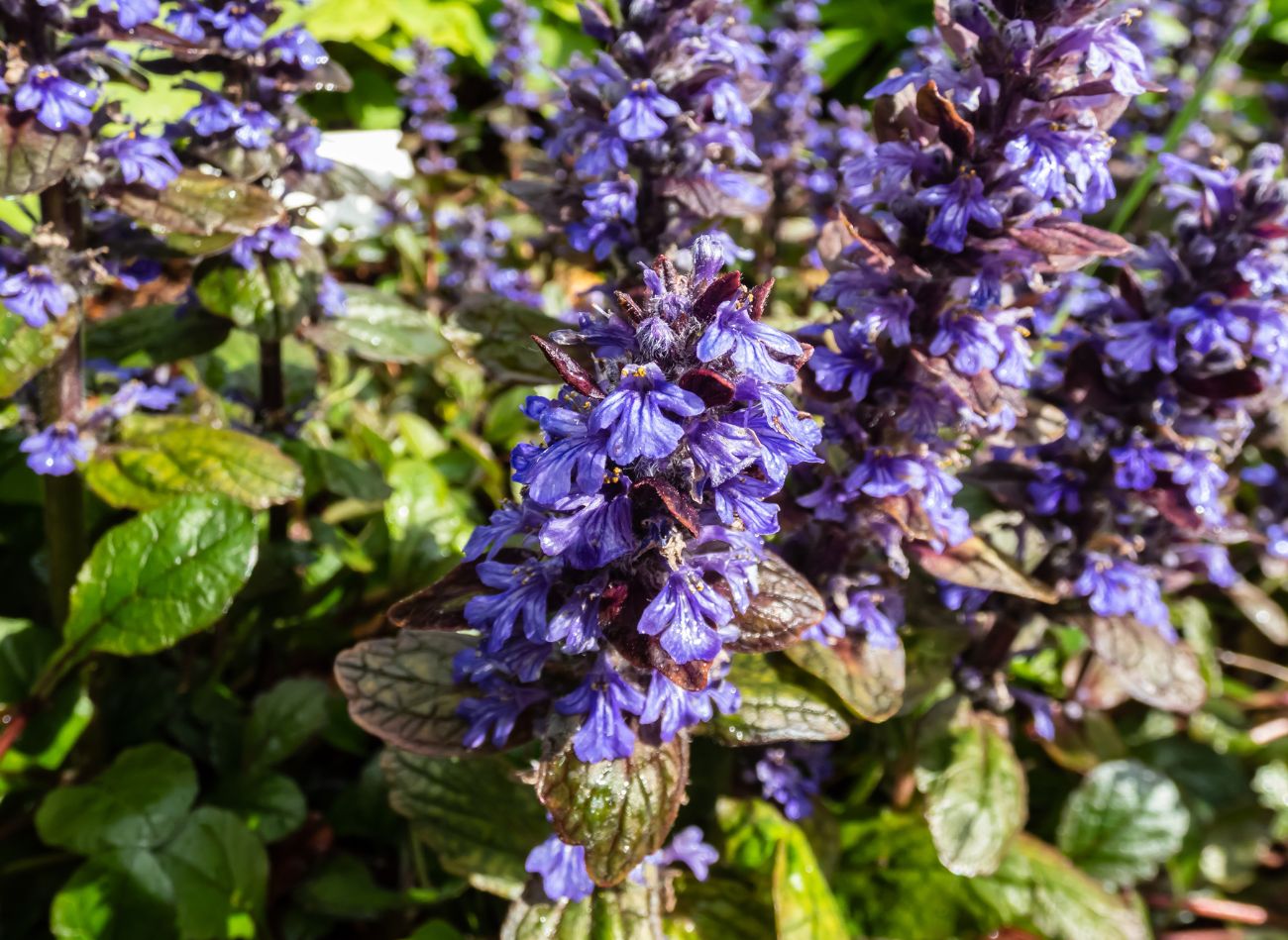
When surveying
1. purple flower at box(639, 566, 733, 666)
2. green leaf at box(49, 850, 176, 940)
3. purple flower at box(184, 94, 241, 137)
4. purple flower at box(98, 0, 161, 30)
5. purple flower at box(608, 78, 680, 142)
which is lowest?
green leaf at box(49, 850, 176, 940)

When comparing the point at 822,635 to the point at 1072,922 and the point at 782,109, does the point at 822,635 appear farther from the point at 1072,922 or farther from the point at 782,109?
the point at 782,109

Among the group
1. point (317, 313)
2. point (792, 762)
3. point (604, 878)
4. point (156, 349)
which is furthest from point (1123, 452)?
point (156, 349)

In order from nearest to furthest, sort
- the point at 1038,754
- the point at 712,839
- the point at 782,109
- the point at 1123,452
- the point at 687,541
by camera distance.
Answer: the point at 687,541
the point at 1123,452
the point at 712,839
the point at 1038,754
the point at 782,109

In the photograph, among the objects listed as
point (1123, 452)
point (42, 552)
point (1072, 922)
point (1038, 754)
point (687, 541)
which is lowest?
point (1038, 754)

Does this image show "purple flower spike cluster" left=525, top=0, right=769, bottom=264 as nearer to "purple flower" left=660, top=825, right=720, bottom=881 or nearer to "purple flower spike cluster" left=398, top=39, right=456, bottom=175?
"purple flower" left=660, top=825, right=720, bottom=881

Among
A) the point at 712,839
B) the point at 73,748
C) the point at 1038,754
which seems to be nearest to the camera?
the point at 712,839

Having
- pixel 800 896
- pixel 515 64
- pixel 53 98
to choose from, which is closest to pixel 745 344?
pixel 800 896

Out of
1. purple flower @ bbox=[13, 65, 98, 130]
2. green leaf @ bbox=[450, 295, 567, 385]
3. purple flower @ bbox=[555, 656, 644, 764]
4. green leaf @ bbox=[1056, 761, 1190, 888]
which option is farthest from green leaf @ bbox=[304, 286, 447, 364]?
green leaf @ bbox=[1056, 761, 1190, 888]
